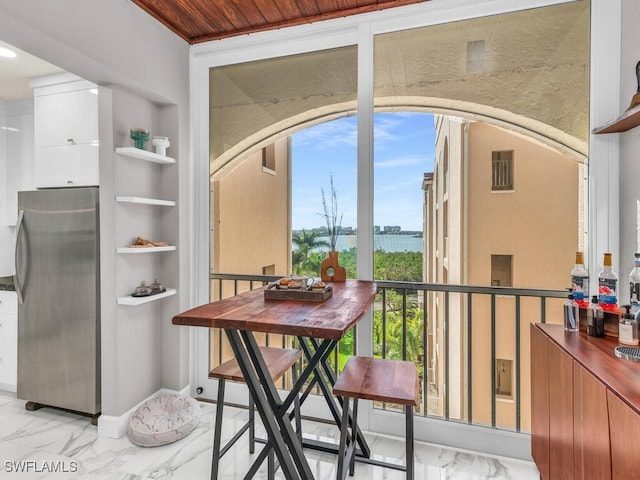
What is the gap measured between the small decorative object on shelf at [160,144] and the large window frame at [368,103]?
305 mm

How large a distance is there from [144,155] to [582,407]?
8.81 feet

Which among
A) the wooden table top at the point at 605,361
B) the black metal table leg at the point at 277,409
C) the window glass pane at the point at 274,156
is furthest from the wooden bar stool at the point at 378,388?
the window glass pane at the point at 274,156

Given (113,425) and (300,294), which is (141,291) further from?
(300,294)

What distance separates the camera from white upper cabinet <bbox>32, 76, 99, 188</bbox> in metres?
2.62

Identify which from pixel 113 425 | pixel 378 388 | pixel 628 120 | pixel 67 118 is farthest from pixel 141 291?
pixel 628 120

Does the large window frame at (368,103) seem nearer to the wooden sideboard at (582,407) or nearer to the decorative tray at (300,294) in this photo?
the wooden sideboard at (582,407)

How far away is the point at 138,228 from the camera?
8.32 ft

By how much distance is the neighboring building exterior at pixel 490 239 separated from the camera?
211 cm

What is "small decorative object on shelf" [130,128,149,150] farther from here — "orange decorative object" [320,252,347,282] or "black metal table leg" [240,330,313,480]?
"black metal table leg" [240,330,313,480]

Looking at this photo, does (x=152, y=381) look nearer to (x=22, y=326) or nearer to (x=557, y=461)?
(x=22, y=326)

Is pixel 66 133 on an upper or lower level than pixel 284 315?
upper

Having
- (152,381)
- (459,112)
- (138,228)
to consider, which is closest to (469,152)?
(459,112)

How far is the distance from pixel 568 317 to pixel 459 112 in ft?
4.49

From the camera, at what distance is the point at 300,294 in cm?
156
